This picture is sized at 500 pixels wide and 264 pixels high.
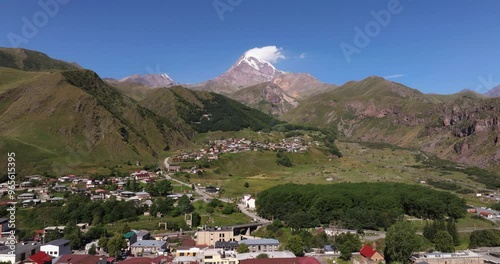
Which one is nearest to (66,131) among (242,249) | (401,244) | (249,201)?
(249,201)

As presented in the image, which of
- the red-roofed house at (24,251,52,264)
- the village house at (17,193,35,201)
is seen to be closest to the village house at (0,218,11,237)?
the village house at (17,193,35,201)

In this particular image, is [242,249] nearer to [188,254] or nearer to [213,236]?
[188,254]

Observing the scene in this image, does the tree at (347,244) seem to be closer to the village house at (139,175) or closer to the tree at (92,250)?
the tree at (92,250)

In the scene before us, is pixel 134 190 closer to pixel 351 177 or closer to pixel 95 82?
pixel 351 177

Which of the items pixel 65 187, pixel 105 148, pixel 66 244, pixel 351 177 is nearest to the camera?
pixel 66 244

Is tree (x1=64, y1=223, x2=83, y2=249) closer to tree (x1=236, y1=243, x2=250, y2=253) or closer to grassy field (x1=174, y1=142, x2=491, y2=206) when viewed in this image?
tree (x1=236, y1=243, x2=250, y2=253)

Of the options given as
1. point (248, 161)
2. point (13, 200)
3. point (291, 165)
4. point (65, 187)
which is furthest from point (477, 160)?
point (13, 200)

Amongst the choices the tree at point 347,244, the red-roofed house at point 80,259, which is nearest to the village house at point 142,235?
the red-roofed house at point 80,259
